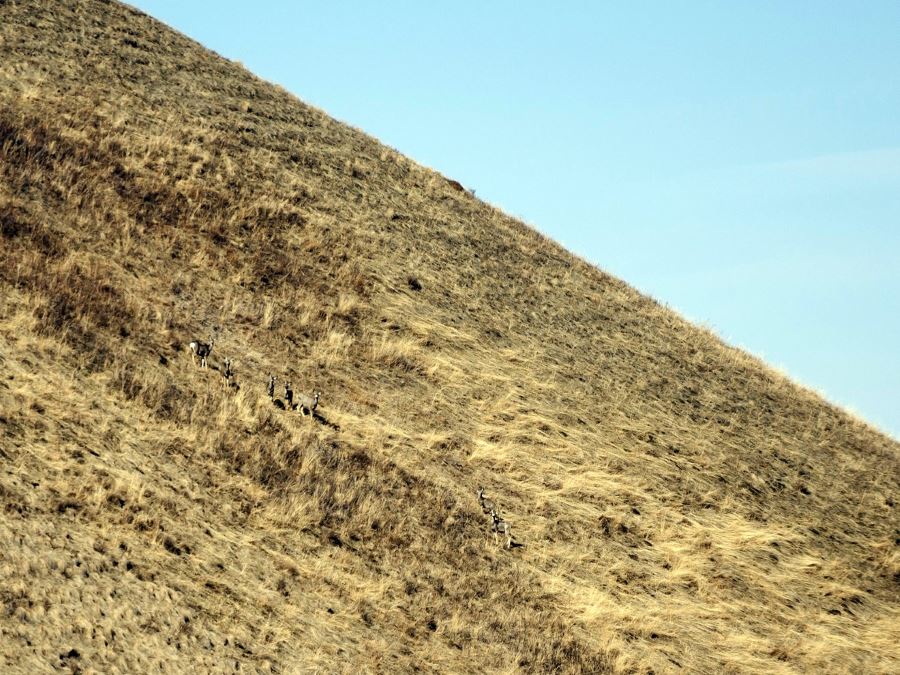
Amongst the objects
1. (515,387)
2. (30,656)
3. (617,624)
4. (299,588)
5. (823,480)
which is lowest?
(30,656)

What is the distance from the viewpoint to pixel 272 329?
72.9 ft

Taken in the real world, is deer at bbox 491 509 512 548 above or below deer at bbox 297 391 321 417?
below

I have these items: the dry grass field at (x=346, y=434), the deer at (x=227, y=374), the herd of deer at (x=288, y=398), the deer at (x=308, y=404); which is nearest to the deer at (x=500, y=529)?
the herd of deer at (x=288, y=398)

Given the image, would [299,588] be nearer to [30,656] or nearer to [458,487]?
[30,656]

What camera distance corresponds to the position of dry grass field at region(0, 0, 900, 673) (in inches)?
495

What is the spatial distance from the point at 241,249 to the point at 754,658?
1635 centimetres

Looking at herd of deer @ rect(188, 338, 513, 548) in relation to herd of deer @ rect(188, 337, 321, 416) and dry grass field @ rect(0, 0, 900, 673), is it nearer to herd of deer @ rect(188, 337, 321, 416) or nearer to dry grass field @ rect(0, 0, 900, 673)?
herd of deer @ rect(188, 337, 321, 416)

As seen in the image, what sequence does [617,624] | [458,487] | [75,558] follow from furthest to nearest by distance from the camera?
[458,487], [617,624], [75,558]

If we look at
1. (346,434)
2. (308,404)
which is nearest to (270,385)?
(308,404)

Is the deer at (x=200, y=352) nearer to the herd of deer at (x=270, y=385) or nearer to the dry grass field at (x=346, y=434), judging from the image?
the herd of deer at (x=270, y=385)

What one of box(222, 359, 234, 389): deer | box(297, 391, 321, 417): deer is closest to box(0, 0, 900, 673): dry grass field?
box(297, 391, 321, 417): deer

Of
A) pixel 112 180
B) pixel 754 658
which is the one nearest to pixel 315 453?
pixel 754 658

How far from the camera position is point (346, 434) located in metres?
18.9

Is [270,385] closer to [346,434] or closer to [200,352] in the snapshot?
[200,352]
